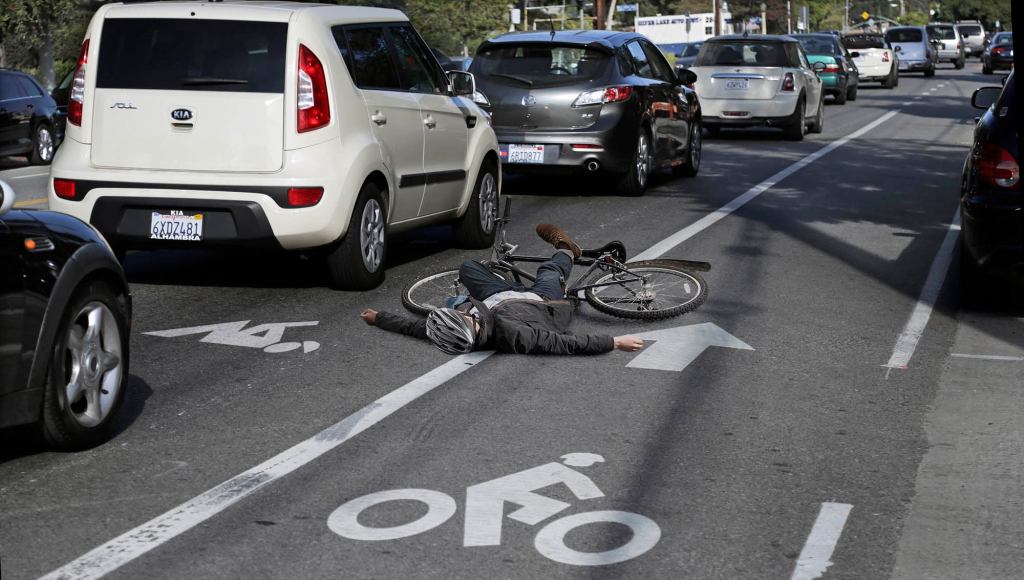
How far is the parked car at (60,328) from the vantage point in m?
5.43

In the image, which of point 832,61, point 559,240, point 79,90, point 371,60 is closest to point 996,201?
point 559,240

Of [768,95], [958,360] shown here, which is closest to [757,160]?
[768,95]

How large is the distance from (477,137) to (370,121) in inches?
78.8

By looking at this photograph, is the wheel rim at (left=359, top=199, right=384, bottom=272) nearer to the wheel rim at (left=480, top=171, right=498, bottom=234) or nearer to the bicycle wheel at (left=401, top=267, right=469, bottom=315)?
the bicycle wheel at (left=401, top=267, right=469, bottom=315)

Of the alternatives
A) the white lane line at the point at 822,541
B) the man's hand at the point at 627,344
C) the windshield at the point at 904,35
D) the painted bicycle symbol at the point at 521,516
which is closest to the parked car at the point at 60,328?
the painted bicycle symbol at the point at 521,516

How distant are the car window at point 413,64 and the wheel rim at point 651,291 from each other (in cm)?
232

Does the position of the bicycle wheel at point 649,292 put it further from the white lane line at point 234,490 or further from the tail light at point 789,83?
the tail light at point 789,83

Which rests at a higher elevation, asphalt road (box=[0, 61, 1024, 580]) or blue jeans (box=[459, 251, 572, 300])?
blue jeans (box=[459, 251, 572, 300])

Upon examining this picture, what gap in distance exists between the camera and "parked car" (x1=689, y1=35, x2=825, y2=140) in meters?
23.0

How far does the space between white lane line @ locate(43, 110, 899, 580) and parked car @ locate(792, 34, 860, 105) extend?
2733 centimetres

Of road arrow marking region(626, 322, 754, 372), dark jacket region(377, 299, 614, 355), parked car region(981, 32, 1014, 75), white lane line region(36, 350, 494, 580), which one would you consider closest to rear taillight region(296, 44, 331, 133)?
dark jacket region(377, 299, 614, 355)

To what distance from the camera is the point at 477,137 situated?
1142 cm

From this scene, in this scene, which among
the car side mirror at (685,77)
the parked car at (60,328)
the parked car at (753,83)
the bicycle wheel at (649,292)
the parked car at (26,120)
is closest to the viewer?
the parked car at (60,328)

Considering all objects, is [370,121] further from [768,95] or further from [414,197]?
[768,95]
